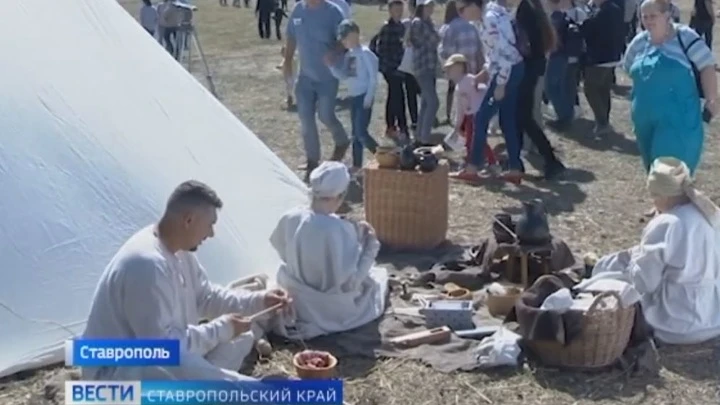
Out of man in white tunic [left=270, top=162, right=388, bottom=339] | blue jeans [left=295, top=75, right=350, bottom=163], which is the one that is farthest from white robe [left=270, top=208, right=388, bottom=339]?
blue jeans [left=295, top=75, right=350, bottom=163]

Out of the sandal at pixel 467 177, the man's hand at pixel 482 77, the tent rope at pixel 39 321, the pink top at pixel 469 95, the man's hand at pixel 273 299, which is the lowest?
the sandal at pixel 467 177

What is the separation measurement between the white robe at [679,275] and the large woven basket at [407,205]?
175 centimetres

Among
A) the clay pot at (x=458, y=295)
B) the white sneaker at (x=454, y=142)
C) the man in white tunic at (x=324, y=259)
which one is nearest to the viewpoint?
the man in white tunic at (x=324, y=259)

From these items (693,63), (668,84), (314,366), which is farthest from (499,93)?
(314,366)

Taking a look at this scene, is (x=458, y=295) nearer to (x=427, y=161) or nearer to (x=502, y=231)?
(x=502, y=231)

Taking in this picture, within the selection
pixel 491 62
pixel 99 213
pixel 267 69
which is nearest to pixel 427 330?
pixel 99 213

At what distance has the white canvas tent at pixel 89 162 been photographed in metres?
5.64

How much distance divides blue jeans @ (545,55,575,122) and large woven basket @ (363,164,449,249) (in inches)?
182

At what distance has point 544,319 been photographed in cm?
534

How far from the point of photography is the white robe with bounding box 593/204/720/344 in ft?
18.4

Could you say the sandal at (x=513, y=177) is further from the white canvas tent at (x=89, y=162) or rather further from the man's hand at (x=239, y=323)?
the man's hand at (x=239, y=323)

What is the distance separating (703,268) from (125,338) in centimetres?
302

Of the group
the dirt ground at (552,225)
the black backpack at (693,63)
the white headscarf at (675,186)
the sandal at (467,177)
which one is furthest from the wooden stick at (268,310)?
the sandal at (467,177)

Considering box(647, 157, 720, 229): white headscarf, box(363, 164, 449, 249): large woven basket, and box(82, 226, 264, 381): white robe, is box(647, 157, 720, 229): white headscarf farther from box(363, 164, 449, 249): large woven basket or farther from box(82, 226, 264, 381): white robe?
box(82, 226, 264, 381): white robe
